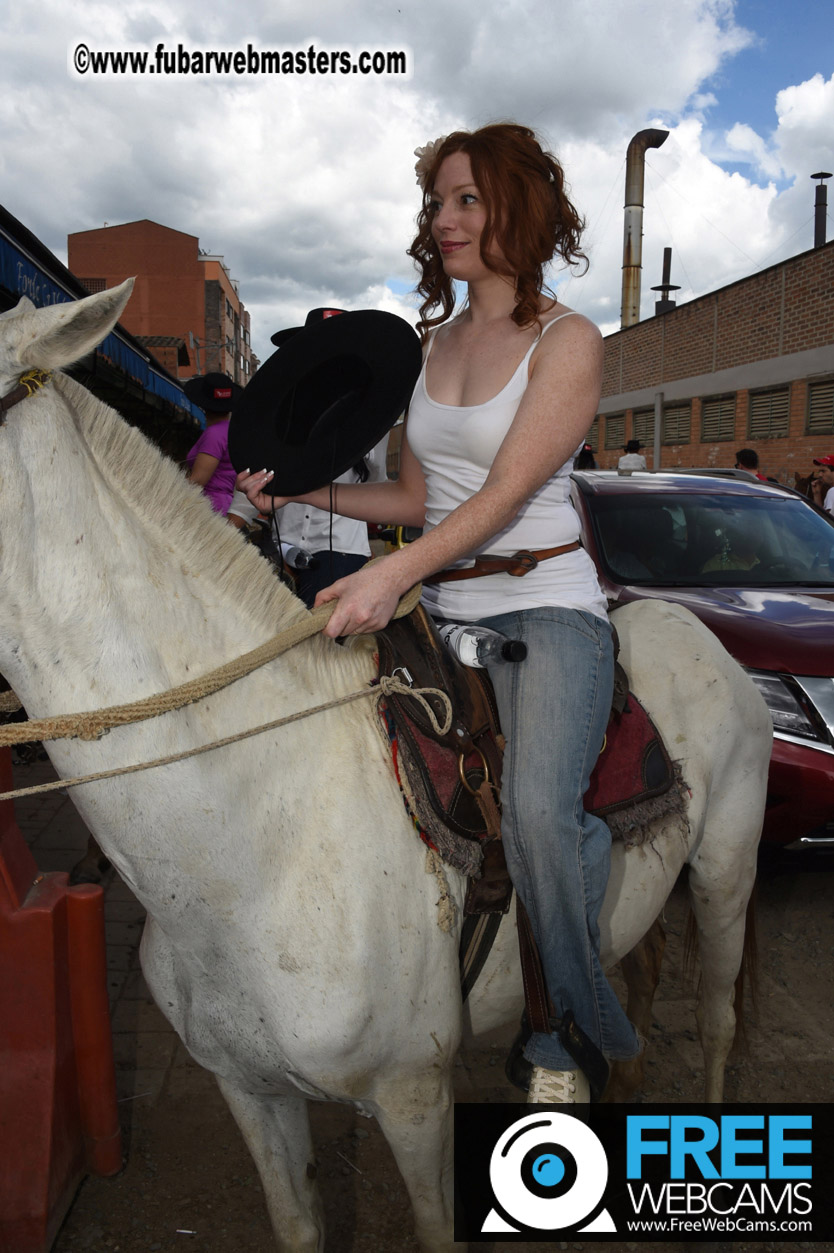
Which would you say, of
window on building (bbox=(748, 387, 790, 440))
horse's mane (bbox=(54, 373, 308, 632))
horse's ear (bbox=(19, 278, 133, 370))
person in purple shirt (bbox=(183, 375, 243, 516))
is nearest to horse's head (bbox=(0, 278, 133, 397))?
horse's ear (bbox=(19, 278, 133, 370))

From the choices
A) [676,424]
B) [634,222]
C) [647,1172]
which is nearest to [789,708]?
[647,1172]

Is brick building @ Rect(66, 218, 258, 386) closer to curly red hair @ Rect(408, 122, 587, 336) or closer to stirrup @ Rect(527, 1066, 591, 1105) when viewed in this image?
curly red hair @ Rect(408, 122, 587, 336)

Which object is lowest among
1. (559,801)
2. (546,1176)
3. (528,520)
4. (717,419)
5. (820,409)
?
(546,1176)

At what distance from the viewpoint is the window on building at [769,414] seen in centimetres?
1805

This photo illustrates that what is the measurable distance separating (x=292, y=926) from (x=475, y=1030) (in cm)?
71

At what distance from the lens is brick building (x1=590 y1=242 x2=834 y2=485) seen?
16673mm

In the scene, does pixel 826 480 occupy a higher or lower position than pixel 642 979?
higher

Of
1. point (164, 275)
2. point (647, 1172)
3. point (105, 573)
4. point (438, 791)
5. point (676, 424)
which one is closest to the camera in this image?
point (105, 573)

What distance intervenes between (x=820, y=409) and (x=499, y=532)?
17.3 meters

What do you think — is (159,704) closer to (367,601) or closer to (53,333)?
(367,601)

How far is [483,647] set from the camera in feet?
6.27

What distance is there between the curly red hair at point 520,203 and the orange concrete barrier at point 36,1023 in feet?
5.97

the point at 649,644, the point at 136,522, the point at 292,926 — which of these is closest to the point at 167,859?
the point at 292,926

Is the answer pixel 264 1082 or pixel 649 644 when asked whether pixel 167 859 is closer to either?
pixel 264 1082
